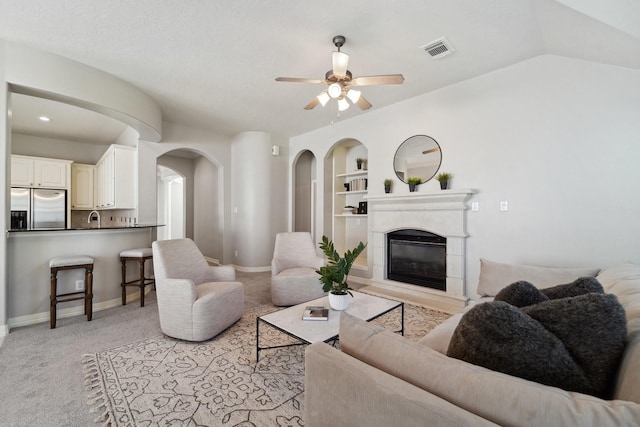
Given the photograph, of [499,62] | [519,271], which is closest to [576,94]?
[499,62]

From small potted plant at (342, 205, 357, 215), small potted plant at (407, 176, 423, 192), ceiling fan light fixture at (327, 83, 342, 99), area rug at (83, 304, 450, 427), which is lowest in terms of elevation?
area rug at (83, 304, 450, 427)

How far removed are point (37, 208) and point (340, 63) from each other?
6577mm

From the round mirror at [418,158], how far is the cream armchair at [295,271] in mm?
1719

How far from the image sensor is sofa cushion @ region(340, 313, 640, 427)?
1.94ft

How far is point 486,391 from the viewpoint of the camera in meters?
0.71

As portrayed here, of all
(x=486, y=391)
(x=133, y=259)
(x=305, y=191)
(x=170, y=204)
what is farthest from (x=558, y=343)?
(x=170, y=204)

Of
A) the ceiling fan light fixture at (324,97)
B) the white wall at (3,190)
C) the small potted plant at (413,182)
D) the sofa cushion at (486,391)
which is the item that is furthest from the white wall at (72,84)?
the sofa cushion at (486,391)

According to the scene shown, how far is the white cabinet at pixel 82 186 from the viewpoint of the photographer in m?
5.95

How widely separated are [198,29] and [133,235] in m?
2.71

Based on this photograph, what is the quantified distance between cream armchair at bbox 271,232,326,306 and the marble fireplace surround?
1.10 m

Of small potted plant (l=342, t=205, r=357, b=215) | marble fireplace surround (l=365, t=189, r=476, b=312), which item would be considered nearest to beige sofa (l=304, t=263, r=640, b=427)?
marble fireplace surround (l=365, t=189, r=476, b=312)

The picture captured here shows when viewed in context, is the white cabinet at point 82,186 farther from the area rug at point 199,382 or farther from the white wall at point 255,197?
the area rug at point 199,382

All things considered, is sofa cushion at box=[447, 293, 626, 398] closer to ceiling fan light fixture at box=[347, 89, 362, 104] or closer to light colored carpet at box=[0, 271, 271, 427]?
light colored carpet at box=[0, 271, 271, 427]

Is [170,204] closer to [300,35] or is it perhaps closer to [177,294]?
[177,294]
